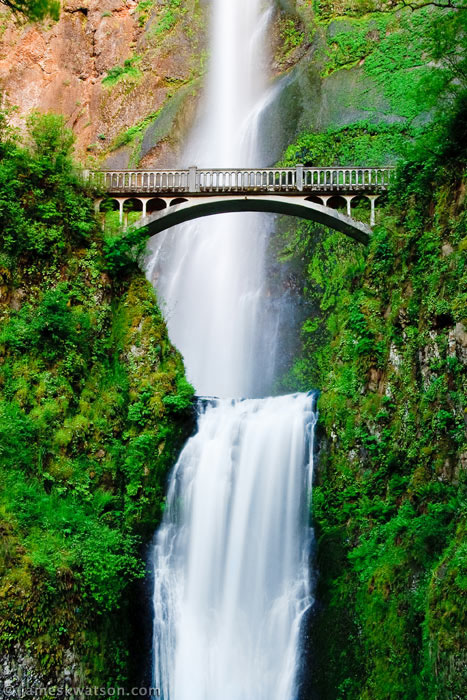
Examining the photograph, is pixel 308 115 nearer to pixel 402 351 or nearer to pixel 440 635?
pixel 402 351

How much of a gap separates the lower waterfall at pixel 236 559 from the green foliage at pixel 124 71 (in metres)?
20.6

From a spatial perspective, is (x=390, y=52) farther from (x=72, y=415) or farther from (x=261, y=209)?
(x=72, y=415)

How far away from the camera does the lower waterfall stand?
12.4 meters

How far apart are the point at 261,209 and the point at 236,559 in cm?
897

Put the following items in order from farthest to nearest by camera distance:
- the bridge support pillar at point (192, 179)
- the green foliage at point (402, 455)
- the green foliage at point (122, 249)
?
the bridge support pillar at point (192, 179) → the green foliage at point (122, 249) → the green foliage at point (402, 455)

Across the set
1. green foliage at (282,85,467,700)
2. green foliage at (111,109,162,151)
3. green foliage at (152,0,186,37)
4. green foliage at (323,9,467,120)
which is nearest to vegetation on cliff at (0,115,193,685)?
green foliage at (282,85,467,700)

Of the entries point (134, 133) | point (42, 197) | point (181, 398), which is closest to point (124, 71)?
point (134, 133)

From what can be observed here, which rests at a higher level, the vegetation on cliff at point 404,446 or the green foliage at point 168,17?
the green foliage at point 168,17

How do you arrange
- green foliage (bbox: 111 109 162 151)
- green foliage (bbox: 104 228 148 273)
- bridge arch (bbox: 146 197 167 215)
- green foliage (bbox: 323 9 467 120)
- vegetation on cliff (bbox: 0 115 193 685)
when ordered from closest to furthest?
vegetation on cliff (bbox: 0 115 193 685) → green foliage (bbox: 104 228 148 273) → bridge arch (bbox: 146 197 167 215) → green foliage (bbox: 323 9 467 120) → green foliage (bbox: 111 109 162 151)

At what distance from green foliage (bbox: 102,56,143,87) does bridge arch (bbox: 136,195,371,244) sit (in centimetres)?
1587

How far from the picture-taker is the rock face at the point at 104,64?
29828 millimetres

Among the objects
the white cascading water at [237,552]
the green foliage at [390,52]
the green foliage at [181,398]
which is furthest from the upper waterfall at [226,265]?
the green foliage at [181,398]

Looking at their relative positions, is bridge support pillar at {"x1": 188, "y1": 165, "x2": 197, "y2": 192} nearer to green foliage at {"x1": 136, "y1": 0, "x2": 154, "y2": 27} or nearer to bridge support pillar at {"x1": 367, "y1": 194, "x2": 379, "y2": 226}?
bridge support pillar at {"x1": 367, "y1": 194, "x2": 379, "y2": 226}

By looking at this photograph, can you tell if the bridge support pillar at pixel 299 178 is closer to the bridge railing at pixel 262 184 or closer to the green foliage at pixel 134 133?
the bridge railing at pixel 262 184
